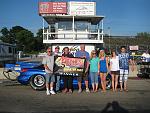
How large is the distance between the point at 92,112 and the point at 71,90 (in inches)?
167

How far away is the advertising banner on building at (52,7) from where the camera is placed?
2730 cm

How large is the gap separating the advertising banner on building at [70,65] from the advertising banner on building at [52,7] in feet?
50.0

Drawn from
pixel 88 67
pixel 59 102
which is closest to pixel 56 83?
pixel 88 67

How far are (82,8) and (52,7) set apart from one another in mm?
2609

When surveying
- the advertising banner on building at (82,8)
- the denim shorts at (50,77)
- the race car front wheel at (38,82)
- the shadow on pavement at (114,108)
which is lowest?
the shadow on pavement at (114,108)

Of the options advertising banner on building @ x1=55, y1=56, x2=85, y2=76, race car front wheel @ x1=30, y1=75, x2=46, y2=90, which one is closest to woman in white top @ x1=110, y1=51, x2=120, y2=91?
advertising banner on building @ x1=55, y1=56, x2=85, y2=76

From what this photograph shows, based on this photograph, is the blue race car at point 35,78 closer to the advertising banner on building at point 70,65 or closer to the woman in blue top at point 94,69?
the advertising banner on building at point 70,65

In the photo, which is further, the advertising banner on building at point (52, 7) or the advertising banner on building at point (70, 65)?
the advertising banner on building at point (52, 7)

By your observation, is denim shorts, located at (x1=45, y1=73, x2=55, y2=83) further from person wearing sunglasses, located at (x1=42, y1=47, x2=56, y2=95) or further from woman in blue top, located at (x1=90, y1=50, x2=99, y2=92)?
woman in blue top, located at (x1=90, y1=50, x2=99, y2=92)

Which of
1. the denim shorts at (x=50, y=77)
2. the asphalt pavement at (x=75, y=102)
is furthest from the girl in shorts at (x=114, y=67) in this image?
the denim shorts at (x=50, y=77)

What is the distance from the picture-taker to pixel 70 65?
1247cm

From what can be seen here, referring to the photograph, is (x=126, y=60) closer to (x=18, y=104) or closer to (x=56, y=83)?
(x=56, y=83)

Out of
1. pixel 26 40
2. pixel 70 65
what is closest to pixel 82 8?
pixel 70 65

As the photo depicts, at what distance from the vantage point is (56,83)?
12578 mm
